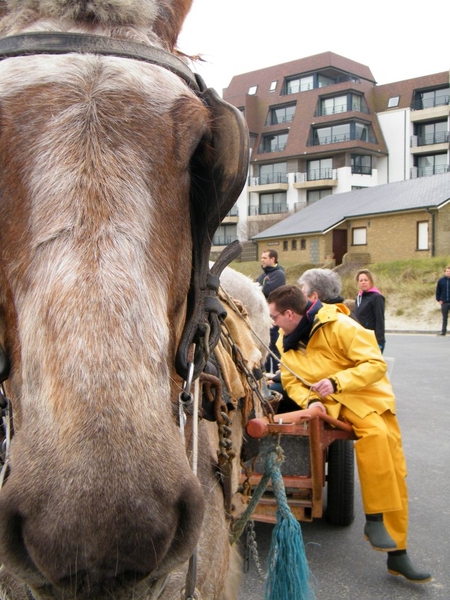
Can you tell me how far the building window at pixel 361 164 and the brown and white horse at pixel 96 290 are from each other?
55.6m

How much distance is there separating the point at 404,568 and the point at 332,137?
186ft

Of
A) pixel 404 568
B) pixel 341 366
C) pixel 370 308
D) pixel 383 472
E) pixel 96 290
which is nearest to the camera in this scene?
pixel 96 290

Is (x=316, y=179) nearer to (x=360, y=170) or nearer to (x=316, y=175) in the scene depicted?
(x=316, y=175)

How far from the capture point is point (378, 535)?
369 cm

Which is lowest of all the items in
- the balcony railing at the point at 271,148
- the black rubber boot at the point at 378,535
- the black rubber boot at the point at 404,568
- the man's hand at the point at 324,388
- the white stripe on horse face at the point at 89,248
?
the black rubber boot at the point at 404,568

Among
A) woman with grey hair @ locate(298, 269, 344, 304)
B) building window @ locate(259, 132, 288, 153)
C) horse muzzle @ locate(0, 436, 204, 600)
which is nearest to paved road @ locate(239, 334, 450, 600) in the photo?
woman with grey hair @ locate(298, 269, 344, 304)

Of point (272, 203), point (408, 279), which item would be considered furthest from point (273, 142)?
point (408, 279)

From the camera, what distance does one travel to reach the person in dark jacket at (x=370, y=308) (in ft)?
28.1

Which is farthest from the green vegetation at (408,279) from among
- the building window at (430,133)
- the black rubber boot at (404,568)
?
the building window at (430,133)

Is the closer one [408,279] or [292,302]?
[292,302]

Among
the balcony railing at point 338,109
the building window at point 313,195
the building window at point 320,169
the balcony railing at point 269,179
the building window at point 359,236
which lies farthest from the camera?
the balcony railing at point 269,179

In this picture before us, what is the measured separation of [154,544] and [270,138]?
62.1 metres

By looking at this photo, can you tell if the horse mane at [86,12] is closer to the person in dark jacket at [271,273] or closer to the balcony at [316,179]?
the person in dark jacket at [271,273]

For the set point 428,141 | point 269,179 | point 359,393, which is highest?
point 428,141
